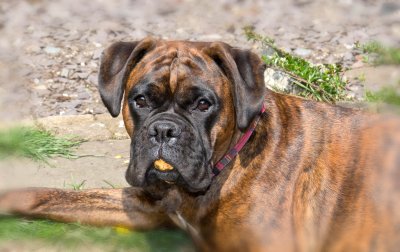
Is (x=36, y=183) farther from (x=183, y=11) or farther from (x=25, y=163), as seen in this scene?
(x=183, y=11)

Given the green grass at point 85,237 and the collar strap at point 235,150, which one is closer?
the collar strap at point 235,150

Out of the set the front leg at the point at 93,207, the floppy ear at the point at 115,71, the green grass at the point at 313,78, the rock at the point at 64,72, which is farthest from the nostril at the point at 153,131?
the rock at the point at 64,72

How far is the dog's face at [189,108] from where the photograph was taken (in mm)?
4520

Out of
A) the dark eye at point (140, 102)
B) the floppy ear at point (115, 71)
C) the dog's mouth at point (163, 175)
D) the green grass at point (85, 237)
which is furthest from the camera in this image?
the green grass at point (85, 237)

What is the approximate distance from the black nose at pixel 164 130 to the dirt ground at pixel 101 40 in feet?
5.52

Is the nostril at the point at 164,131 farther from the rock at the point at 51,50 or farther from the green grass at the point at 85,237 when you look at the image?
the rock at the point at 51,50

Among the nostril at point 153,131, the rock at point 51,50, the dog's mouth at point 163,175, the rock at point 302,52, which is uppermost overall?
the nostril at point 153,131

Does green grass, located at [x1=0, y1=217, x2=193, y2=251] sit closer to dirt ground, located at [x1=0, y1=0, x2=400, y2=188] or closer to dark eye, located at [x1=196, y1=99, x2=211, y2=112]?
dirt ground, located at [x1=0, y1=0, x2=400, y2=188]

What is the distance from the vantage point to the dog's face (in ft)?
14.8

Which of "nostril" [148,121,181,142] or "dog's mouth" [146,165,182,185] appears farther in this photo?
"dog's mouth" [146,165,182,185]

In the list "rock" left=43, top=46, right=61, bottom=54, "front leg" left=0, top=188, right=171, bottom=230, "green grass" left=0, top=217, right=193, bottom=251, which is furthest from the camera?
"rock" left=43, top=46, right=61, bottom=54

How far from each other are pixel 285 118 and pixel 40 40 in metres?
4.76

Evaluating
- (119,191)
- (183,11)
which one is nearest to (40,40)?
(183,11)

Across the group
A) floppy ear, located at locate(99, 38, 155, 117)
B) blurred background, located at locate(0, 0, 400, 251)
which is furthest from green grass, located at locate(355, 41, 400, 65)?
floppy ear, located at locate(99, 38, 155, 117)
